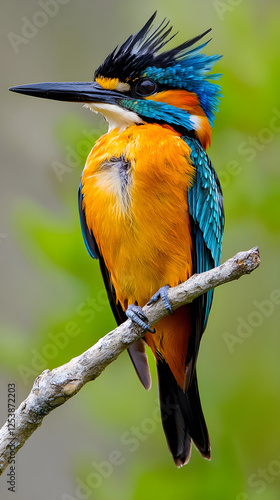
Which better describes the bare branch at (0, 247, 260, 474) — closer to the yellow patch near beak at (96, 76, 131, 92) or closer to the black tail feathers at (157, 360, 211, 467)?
the black tail feathers at (157, 360, 211, 467)

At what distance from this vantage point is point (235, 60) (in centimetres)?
434

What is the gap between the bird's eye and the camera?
397cm

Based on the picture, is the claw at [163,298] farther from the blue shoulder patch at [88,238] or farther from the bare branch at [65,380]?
the blue shoulder patch at [88,238]

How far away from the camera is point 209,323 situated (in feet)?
13.9

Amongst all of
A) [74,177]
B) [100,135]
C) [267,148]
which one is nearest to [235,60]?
[267,148]

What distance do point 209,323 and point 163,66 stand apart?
1511 mm

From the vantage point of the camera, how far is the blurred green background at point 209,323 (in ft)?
12.5

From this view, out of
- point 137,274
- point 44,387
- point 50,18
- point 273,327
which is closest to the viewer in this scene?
point 44,387

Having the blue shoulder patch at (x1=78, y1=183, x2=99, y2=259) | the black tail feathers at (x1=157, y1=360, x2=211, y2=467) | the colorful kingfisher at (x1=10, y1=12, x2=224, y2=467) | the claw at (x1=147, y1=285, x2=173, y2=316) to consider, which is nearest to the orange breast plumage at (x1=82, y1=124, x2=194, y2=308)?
the colorful kingfisher at (x1=10, y1=12, x2=224, y2=467)

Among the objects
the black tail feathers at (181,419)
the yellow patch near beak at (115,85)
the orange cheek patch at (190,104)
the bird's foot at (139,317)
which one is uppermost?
the yellow patch near beak at (115,85)

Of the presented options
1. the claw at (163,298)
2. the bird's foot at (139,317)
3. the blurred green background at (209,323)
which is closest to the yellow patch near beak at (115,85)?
the blurred green background at (209,323)

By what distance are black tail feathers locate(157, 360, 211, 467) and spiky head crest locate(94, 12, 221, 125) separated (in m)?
1.55

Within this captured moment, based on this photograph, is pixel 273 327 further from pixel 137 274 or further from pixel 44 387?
pixel 44 387

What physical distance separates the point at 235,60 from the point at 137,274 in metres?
1.51
